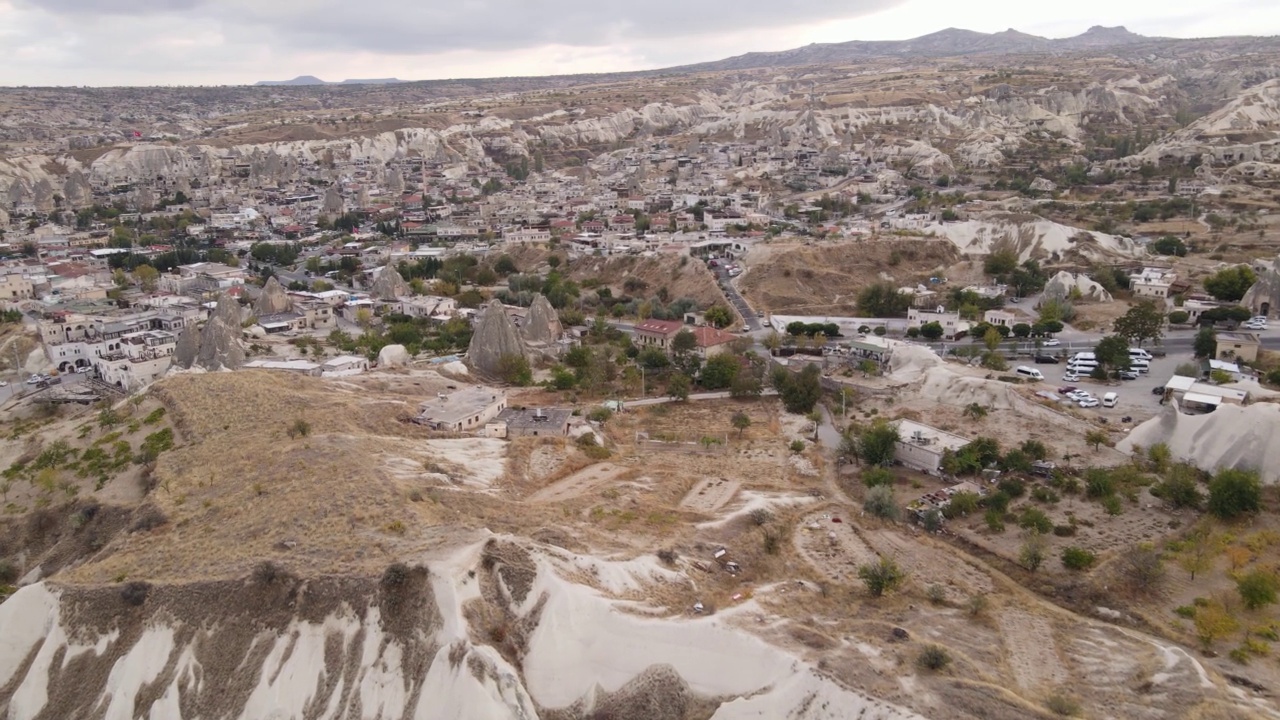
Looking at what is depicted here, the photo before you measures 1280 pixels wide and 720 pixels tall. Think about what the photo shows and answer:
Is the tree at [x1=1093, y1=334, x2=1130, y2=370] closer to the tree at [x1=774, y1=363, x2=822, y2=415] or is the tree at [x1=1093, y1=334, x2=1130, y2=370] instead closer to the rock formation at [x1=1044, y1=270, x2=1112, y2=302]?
the tree at [x1=774, y1=363, x2=822, y2=415]

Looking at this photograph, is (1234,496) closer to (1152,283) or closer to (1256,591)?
(1256,591)

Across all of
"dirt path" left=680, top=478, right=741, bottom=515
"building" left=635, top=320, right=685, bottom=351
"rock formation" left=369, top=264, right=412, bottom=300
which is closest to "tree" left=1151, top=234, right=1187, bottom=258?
"building" left=635, top=320, right=685, bottom=351

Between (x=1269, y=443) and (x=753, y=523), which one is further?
(x=1269, y=443)

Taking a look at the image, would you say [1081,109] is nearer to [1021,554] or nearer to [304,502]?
[1021,554]

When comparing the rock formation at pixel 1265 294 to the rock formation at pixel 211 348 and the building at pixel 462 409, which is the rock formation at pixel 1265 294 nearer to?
the building at pixel 462 409

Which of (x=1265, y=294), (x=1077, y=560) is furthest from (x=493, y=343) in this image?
(x=1265, y=294)

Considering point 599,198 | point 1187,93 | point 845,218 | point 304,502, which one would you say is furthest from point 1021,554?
point 1187,93
